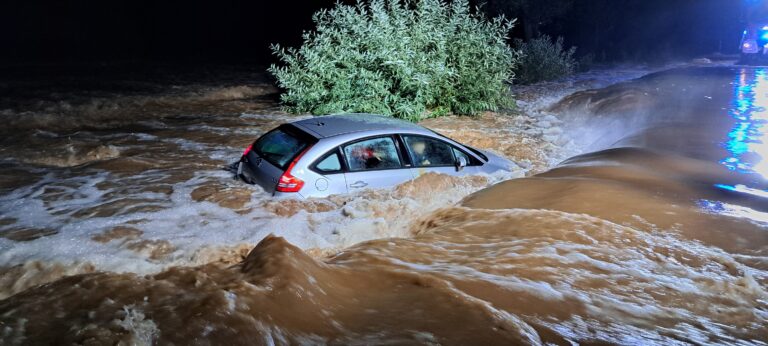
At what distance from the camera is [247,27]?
4712 cm

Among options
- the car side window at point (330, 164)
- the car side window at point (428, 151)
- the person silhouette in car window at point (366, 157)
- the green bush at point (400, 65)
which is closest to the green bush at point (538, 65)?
the green bush at point (400, 65)

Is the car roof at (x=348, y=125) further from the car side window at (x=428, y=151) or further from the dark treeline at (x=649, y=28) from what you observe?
the dark treeline at (x=649, y=28)

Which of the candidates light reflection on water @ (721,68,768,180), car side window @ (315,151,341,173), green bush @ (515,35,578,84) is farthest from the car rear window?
green bush @ (515,35,578,84)

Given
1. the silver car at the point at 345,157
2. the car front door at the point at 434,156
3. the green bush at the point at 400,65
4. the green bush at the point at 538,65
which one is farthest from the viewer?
the green bush at the point at 538,65

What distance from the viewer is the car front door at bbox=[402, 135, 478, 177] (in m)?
7.49

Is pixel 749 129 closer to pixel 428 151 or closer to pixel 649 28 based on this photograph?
pixel 428 151

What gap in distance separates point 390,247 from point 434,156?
2.37 m

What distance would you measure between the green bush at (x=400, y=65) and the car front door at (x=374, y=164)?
5.63m

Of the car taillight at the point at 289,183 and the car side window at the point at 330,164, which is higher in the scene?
the car side window at the point at 330,164

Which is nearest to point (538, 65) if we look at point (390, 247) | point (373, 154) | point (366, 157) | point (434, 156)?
point (434, 156)

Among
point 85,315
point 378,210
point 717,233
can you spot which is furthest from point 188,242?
point 717,233

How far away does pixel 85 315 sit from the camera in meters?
3.61

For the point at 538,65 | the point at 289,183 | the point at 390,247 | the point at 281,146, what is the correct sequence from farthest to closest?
the point at 538,65 → the point at 281,146 → the point at 289,183 → the point at 390,247

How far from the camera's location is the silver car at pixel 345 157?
668 centimetres
